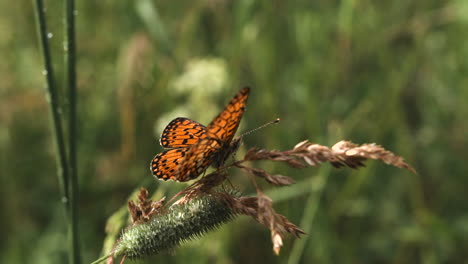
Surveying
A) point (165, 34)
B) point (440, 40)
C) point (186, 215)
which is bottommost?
point (186, 215)

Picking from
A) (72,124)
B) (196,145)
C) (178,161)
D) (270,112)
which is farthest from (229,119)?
(270,112)

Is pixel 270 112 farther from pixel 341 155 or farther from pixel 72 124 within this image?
pixel 341 155

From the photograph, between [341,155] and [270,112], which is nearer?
[341,155]

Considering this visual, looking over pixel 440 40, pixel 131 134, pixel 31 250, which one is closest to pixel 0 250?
pixel 31 250

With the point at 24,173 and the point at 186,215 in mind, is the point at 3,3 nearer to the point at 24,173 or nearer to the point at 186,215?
the point at 24,173

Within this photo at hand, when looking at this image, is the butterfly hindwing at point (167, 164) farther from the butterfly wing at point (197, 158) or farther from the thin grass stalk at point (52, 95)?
the thin grass stalk at point (52, 95)

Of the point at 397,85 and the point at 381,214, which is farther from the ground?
the point at 397,85
